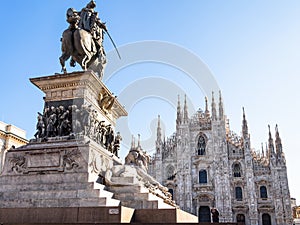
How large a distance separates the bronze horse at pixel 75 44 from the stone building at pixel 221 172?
33.1 m

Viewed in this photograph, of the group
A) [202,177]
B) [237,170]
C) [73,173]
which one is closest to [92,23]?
[73,173]

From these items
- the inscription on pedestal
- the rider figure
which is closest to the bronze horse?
the rider figure

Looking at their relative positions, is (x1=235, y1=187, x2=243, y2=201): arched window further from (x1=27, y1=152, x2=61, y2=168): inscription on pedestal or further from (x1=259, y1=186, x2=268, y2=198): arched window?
(x1=27, y1=152, x2=61, y2=168): inscription on pedestal

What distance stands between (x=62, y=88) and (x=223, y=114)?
3616 cm

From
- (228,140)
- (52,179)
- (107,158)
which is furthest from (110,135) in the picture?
(228,140)

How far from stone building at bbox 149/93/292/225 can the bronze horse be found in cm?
3307

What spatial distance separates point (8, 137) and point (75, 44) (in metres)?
22.2

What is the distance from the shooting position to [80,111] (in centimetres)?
762

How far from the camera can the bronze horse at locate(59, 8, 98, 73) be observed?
8.49 m

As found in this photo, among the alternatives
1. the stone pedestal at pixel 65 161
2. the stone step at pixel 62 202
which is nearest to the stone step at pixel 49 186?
the stone pedestal at pixel 65 161

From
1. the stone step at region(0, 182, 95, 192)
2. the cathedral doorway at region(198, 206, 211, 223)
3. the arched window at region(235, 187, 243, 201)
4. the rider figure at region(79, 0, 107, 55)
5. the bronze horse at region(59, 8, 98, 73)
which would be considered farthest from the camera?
the cathedral doorway at region(198, 206, 211, 223)

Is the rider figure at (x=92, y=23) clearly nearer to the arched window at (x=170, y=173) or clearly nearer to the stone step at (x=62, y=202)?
the stone step at (x=62, y=202)

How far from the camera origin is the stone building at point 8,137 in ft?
88.1

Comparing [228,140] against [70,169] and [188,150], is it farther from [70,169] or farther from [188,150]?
[70,169]
